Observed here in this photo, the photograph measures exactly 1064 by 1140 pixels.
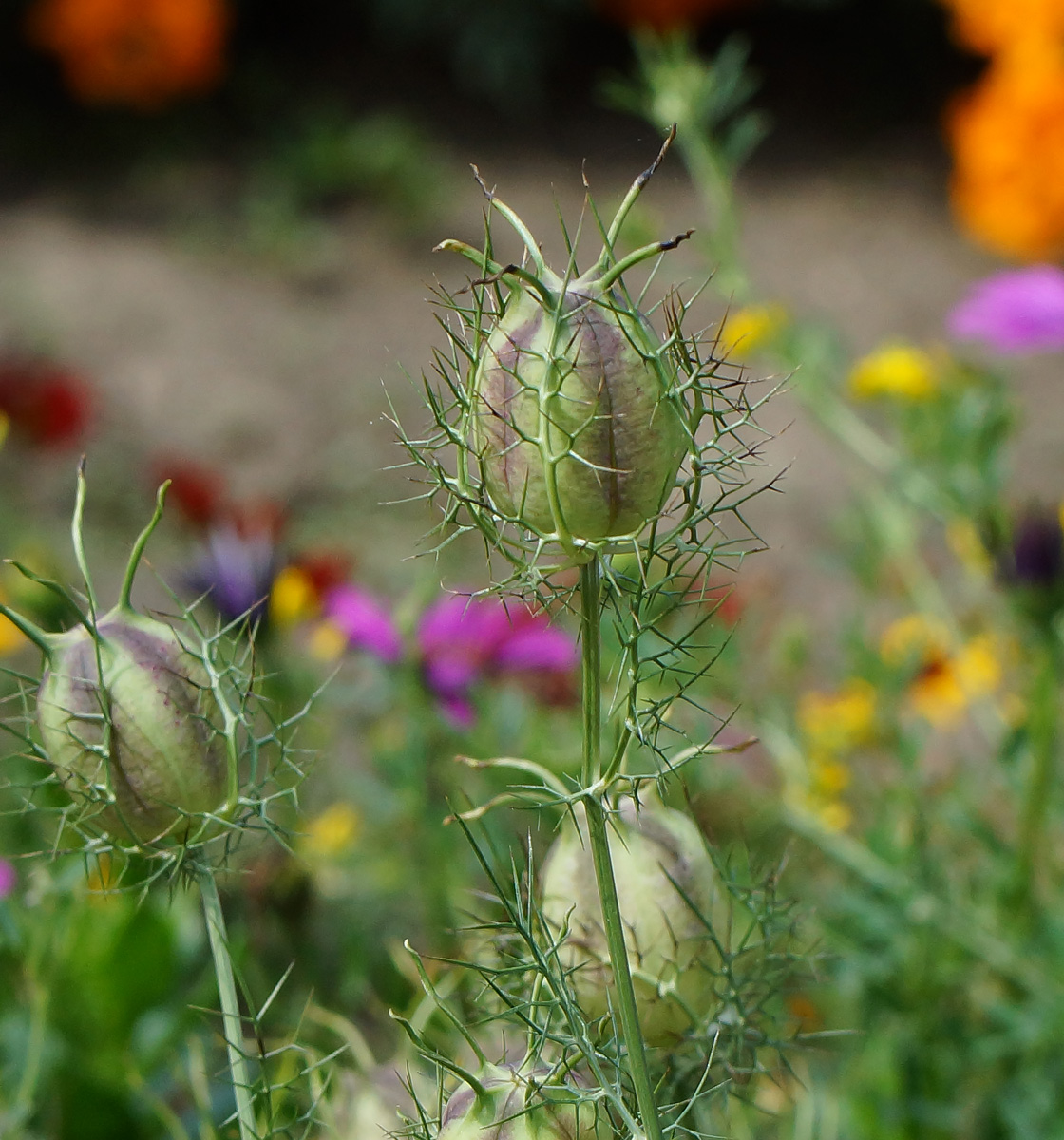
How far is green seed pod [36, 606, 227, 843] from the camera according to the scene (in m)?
0.30

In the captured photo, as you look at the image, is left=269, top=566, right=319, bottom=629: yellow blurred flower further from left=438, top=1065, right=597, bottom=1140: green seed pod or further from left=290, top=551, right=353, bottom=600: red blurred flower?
left=438, top=1065, right=597, bottom=1140: green seed pod

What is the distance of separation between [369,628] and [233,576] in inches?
4.1

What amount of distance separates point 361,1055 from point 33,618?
53 cm

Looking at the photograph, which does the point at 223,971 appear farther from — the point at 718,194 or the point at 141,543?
the point at 718,194

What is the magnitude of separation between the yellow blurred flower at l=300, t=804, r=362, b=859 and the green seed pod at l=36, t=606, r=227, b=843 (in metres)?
0.66

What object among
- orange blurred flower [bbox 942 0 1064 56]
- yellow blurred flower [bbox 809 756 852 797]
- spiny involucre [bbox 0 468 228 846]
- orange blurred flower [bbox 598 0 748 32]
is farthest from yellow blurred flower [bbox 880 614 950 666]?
orange blurred flower [bbox 598 0 748 32]

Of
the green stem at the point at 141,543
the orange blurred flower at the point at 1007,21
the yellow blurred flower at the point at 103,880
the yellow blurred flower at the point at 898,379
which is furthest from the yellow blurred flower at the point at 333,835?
the orange blurred flower at the point at 1007,21

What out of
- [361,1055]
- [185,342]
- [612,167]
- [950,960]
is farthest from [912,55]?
[361,1055]

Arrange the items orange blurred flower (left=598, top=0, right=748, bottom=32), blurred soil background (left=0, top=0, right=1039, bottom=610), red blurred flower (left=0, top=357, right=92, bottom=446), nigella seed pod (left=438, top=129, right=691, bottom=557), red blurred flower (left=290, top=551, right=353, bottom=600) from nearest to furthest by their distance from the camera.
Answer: nigella seed pod (left=438, top=129, right=691, bottom=557)
red blurred flower (left=290, top=551, right=353, bottom=600)
red blurred flower (left=0, top=357, right=92, bottom=446)
blurred soil background (left=0, top=0, right=1039, bottom=610)
orange blurred flower (left=598, top=0, right=748, bottom=32)

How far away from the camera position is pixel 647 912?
13.5 inches

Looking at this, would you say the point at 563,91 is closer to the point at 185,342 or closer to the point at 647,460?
the point at 185,342

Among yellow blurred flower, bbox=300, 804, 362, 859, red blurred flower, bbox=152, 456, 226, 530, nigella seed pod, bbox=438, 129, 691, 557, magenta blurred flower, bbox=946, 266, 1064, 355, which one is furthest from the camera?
red blurred flower, bbox=152, 456, 226, 530

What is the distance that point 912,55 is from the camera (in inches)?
174

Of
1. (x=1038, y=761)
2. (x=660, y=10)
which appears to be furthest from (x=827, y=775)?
(x=660, y=10)
